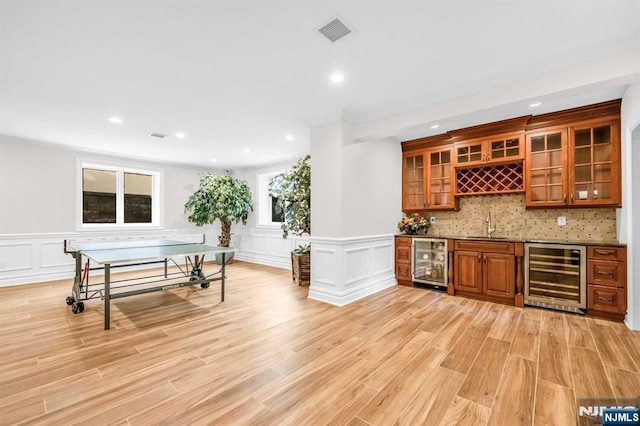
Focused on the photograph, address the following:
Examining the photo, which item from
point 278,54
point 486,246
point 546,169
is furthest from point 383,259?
point 278,54

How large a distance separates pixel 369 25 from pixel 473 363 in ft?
9.00

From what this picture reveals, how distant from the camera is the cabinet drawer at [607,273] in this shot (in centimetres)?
305

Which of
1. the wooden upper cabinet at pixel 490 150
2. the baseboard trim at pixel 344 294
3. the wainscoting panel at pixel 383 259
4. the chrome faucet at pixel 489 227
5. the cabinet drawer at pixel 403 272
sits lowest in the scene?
the baseboard trim at pixel 344 294

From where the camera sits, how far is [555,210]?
3.92 m

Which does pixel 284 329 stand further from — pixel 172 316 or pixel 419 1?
pixel 419 1

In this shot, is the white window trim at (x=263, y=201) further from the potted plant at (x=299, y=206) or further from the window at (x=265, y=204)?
the potted plant at (x=299, y=206)

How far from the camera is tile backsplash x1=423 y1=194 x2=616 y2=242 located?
143 inches

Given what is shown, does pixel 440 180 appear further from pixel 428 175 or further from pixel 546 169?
pixel 546 169

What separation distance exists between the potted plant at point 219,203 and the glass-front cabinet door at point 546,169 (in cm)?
578

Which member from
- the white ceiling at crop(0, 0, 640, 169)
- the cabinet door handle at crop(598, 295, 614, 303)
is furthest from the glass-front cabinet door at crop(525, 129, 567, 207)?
the cabinet door handle at crop(598, 295, 614, 303)

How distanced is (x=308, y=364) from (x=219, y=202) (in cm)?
515

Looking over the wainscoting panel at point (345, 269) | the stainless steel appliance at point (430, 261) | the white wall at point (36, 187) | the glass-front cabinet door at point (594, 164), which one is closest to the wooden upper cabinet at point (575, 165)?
the glass-front cabinet door at point (594, 164)

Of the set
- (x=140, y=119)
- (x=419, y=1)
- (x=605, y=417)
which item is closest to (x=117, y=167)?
(x=140, y=119)

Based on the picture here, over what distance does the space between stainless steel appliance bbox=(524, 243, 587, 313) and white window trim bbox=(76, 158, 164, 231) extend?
7254 millimetres
